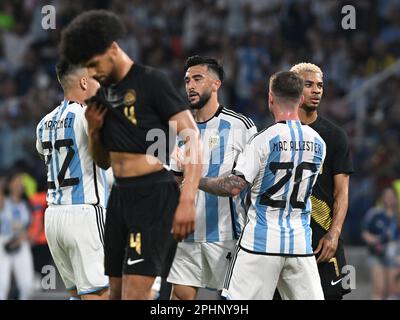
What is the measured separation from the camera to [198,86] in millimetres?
8203

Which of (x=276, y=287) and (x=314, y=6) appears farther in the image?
(x=314, y=6)

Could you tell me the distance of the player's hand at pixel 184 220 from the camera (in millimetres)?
5719

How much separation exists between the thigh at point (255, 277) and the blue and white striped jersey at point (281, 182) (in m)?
0.06

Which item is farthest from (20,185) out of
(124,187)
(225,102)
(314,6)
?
(124,187)

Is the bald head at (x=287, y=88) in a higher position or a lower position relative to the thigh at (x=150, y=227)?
higher

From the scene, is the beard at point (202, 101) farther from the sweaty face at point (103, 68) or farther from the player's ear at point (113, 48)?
the player's ear at point (113, 48)

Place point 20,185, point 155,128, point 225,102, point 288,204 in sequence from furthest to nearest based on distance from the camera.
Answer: point 225,102 → point 20,185 → point 288,204 → point 155,128

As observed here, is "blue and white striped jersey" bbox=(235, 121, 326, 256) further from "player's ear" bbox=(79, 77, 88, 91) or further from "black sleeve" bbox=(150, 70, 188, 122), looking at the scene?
"player's ear" bbox=(79, 77, 88, 91)

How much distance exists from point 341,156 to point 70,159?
6.61 feet

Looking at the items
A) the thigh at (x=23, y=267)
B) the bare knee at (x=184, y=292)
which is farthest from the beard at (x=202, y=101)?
the thigh at (x=23, y=267)

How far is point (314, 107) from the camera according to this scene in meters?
7.77
